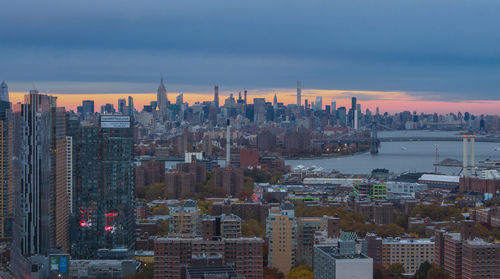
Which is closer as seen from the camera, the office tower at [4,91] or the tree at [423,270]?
the tree at [423,270]

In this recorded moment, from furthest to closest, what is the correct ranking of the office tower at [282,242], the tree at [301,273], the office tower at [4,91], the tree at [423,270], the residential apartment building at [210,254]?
the office tower at [4,91], the office tower at [282,242], the tree at [423,270], the tree at [301,273], the residential apartment building at [210,254]

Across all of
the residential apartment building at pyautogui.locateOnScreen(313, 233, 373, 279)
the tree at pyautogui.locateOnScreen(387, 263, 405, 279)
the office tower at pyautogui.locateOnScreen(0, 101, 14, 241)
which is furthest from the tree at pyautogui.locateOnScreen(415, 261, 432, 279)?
the office tower at pyautogui.locateOnScreen(0, 101, 14, 241)

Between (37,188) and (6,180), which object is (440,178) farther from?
(37,188)

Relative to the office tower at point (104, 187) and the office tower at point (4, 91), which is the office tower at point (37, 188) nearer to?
the office tower at point (104, 187)

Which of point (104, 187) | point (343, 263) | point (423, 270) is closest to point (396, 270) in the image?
point (423, 270)

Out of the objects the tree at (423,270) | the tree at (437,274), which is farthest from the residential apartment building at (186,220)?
the tree at (437,274)

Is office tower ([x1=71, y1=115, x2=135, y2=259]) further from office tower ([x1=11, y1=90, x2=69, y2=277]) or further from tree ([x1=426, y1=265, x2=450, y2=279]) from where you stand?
tree ([x1=426, y1=265, x2=450, y2=279])
